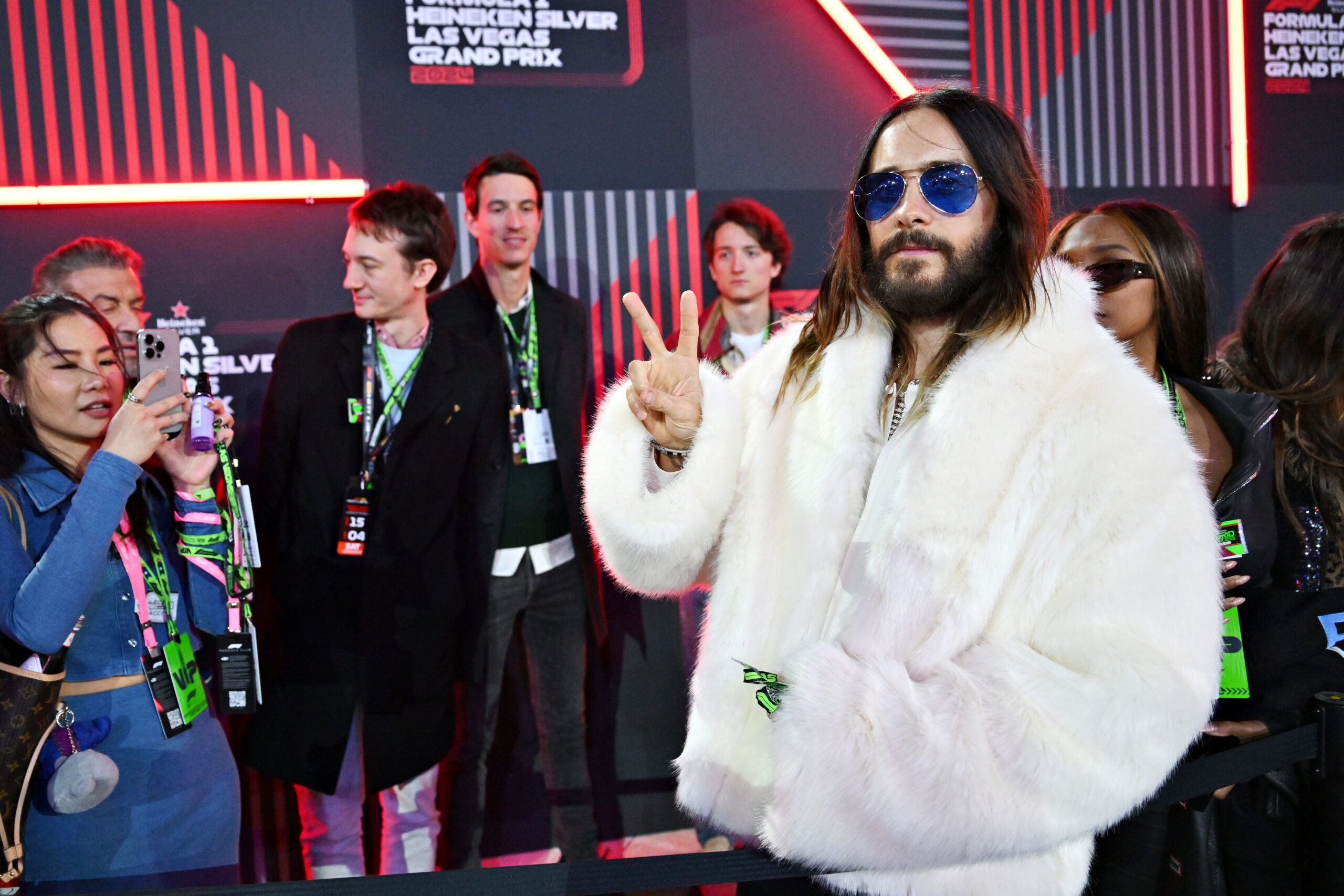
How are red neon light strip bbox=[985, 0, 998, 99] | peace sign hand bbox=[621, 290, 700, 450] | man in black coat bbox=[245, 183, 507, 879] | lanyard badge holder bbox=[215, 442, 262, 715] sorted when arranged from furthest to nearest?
1. red neon light strip bbox=[985, 0, 998, 99]
2. man in black coat bbox=[245, 183, 507, 879]
3. lanyard badge holder bbox=[215, 442, 262, 715]
4. peace sign hand bbox=[621, 290, 700, 450]

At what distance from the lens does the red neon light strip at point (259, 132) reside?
133 inches

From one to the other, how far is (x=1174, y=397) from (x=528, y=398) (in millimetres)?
2090

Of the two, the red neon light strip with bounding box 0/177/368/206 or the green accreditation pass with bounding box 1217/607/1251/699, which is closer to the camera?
the green accreditation pass with bounding box 1217/607/1251/699

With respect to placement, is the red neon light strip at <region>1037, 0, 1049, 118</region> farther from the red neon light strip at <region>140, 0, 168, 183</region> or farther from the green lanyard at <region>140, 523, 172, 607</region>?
the green lanyard at <region>140, 523, 172, 607</region>

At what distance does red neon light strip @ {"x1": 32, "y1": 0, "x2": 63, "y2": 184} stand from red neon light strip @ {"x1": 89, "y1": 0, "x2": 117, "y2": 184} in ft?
0.43

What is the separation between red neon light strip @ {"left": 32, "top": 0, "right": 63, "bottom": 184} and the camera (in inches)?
127

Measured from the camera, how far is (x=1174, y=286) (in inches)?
88.1

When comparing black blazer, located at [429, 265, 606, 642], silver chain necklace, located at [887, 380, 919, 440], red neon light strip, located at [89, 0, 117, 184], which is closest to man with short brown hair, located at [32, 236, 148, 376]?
red neon light strip, located at [89, 0, 117, 184]

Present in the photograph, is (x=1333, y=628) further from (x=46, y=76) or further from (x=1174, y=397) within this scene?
(x=46, y=76)

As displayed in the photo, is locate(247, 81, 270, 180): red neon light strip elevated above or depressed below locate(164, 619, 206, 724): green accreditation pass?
above

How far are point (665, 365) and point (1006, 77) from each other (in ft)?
9.86

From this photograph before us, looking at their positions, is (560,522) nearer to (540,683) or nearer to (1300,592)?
(540,683)

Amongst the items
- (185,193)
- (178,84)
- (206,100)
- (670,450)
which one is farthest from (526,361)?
(670,450)

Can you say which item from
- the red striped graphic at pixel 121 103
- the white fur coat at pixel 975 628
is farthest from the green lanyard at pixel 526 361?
the white fur coat at pixel 975 628
